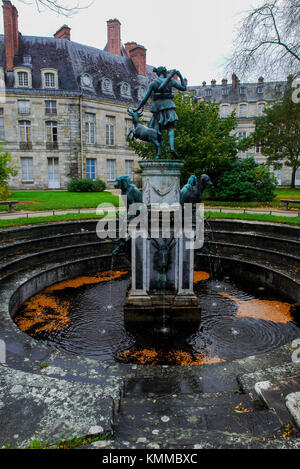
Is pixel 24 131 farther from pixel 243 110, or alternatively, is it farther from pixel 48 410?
pixel 243 110

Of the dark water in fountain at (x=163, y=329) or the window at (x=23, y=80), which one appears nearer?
the dark water in fountain at (x=163, y=329)

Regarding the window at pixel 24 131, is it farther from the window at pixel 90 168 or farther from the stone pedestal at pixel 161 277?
the stone pedestal at pixel 161 277

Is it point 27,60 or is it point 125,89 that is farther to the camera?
point 125,89

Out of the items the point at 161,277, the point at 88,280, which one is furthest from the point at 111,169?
the point at 161,277

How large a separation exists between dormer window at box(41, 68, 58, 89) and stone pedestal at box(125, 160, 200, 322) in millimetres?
28064

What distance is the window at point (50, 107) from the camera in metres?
29.5

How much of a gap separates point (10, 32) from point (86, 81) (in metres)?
7.50

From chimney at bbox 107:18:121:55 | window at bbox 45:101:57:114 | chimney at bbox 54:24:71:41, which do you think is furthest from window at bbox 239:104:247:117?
window at bbox 45:101:57:114

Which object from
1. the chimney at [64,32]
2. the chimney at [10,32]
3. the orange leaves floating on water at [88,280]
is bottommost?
the orange leaves floating on water at [88,280]

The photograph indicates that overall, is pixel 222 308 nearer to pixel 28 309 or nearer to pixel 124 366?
pixel 124 366

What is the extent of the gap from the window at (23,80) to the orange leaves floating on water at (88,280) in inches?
1040

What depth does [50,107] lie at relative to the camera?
97.0ft

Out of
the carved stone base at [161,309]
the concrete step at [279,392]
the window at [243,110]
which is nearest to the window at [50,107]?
the carved stone base at [161,309]

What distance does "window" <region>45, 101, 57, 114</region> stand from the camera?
29.5m
